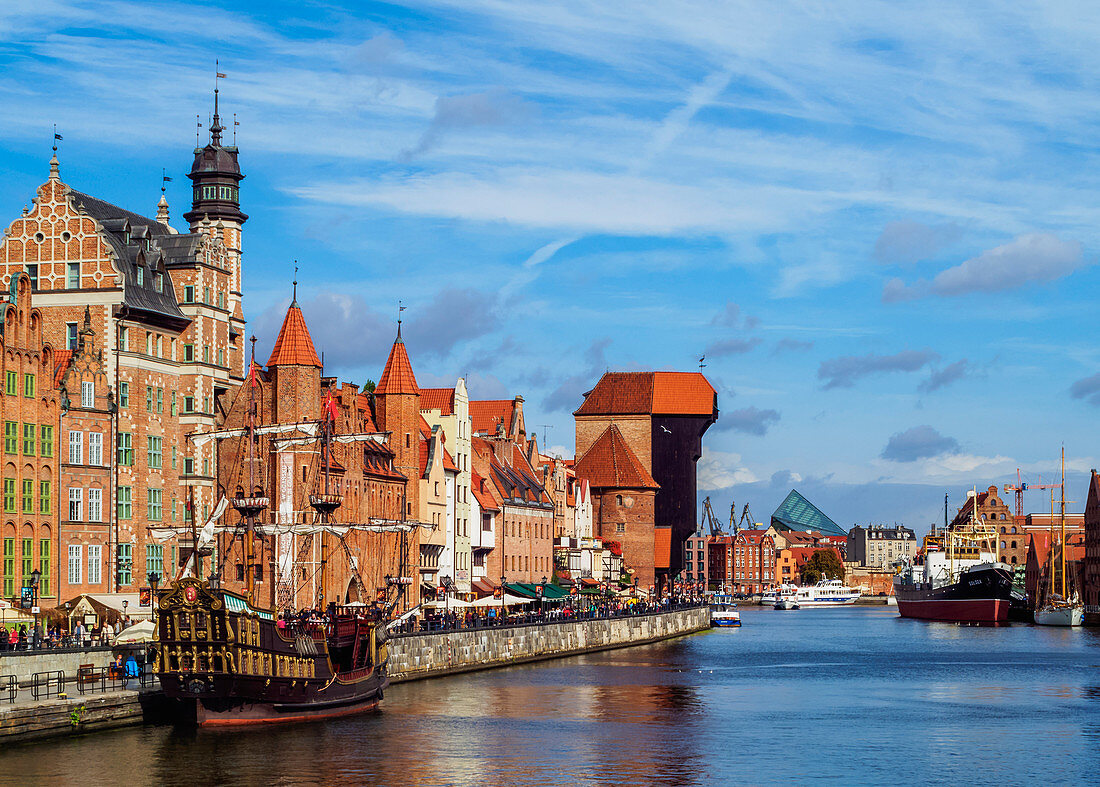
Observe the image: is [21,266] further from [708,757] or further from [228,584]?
[708,757]

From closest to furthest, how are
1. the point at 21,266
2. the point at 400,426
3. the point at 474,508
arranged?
the point at 21,266, the point at 400,426, the point at 474,508

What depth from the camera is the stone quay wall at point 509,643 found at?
272ft

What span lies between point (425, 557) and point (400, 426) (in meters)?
9.81

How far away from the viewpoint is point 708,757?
5766 centimetres

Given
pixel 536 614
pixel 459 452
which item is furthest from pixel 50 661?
pixel 459 452

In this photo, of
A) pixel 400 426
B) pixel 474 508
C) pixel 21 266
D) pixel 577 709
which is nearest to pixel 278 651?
pixel 577 709

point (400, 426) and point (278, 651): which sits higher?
point (400, 426)

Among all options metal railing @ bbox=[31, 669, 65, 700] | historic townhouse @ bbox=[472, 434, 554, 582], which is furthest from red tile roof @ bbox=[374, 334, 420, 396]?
metal railing @ bbox=[31, 669, 65, 700]

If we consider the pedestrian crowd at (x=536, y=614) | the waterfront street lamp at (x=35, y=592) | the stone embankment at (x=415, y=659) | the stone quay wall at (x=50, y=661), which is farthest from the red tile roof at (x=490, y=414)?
the stone quay wall at (x=50, y=661)

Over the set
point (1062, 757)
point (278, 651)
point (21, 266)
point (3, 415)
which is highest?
point (21, 266)

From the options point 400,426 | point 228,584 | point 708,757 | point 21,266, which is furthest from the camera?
point 400,426

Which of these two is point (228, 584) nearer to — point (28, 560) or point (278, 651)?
Result: point (28, 560)

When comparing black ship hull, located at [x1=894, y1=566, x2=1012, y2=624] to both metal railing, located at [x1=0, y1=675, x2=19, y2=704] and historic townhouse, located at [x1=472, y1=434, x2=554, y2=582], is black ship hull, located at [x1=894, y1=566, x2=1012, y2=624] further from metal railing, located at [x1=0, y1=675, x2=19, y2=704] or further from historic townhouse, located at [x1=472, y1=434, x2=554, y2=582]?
metal railing, located at [x1=0, y1=675, x2=19, y2=704]

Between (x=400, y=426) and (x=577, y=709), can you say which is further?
(x=400, y=426)
